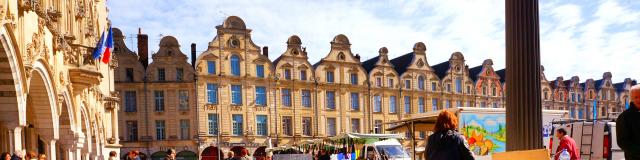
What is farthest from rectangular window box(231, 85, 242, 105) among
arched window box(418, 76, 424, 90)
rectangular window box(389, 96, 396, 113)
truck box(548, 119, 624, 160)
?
truck box(548, 119, 624, 160)

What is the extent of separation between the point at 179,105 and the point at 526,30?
42897 millimetres

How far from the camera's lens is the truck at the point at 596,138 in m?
15.7

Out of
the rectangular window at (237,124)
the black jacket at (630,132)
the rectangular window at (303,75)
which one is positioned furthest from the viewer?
the rectangular window at (303,75)

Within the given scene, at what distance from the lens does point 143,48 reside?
49.6m

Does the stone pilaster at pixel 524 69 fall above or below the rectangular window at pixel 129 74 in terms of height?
below

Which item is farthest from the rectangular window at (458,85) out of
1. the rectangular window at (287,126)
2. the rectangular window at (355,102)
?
the rectangular window at (287,126)

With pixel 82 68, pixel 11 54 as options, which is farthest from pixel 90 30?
pixel 11 54

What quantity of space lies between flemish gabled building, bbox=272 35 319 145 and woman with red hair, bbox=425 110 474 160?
4466cm

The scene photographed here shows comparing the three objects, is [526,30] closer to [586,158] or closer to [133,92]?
[586,158]

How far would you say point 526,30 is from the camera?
19.7 ft

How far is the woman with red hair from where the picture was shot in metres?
5.91

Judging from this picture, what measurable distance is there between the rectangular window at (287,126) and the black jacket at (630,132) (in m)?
46.2

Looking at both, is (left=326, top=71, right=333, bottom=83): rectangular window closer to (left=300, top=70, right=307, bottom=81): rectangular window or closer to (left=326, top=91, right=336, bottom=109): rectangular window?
(left=326, top=91, right=336, bottom=109): rectangular window

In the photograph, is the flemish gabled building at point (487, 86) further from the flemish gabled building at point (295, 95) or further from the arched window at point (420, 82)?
the flemish gabled building at point (295, 95)
